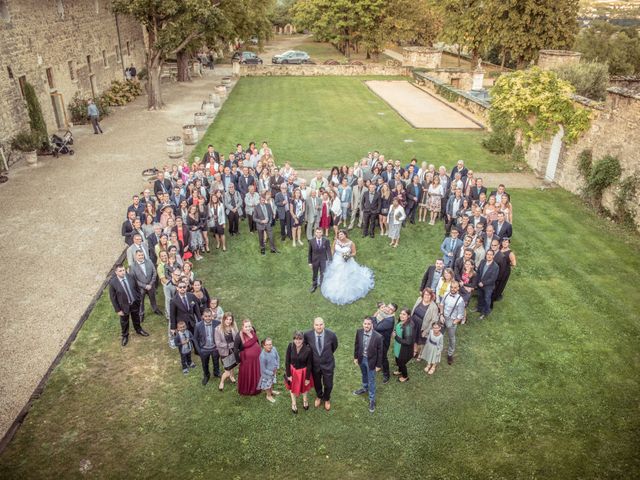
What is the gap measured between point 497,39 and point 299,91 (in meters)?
18.7

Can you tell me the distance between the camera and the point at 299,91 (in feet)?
111

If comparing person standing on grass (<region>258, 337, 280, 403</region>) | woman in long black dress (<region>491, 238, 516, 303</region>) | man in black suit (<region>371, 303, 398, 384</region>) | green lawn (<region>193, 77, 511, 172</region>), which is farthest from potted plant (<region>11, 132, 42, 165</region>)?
woman in long black dress (<region>491, 238, 516, 303</region>)

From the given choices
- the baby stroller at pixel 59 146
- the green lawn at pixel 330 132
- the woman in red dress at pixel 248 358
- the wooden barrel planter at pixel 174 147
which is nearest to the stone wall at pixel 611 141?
the green lawn at pixel 330 132

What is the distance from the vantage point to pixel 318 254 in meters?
10.1

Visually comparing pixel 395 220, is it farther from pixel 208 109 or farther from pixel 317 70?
pixel 317 70

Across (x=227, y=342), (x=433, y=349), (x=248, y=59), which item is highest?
(x=248, y=59)

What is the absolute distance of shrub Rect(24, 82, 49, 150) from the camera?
18.8 meters

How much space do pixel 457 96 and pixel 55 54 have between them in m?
22.6

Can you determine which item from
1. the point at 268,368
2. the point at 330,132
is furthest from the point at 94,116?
the point at 268,368

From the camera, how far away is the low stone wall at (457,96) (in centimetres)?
2572

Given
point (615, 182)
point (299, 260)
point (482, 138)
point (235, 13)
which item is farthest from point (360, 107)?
point (299, 260)

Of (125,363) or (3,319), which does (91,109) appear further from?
(125,363)

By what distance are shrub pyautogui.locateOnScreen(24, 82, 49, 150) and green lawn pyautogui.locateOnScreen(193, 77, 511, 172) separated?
6.03 m

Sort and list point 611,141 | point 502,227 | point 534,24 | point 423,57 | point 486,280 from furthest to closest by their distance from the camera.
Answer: point 423,57 < point 534,24 < point 611,141 < point 502,227 < point 486,280
